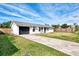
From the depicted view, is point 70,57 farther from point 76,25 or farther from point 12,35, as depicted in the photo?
point 12,35

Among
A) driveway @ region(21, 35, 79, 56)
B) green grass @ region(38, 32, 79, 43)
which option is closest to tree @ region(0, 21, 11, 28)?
driveway @ region(21, 35, 79, 56)

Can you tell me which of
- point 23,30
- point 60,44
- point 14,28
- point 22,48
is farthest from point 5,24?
point 60,44

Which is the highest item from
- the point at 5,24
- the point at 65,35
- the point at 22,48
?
the point at 5,24

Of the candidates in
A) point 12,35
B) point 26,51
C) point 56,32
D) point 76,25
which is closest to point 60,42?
point 56,32

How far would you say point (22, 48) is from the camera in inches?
99.2

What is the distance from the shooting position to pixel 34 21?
2.60 m

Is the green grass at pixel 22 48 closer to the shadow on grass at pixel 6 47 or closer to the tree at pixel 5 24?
the shadow on grass at pixel 6 47

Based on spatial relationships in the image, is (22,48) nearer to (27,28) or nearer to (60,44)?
(27,28)

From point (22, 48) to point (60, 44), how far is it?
0.53 metres

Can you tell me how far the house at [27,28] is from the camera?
257cm

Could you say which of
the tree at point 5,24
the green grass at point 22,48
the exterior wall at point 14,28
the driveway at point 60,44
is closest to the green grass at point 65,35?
the driveway at point 60,44

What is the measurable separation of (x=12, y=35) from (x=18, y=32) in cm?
9

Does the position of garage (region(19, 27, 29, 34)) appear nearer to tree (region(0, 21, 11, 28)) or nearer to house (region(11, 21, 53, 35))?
house (region(11, 21, 53, 35))

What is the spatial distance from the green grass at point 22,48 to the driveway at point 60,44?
0.06 meters
